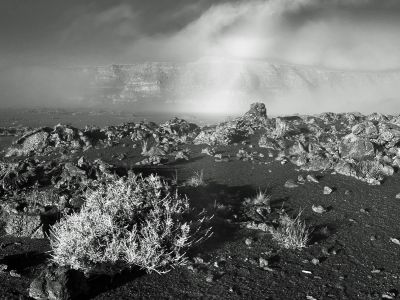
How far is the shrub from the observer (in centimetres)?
645

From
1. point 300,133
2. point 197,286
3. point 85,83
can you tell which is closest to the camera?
point 197,286

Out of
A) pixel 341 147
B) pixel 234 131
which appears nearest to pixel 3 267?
pixel 341 147

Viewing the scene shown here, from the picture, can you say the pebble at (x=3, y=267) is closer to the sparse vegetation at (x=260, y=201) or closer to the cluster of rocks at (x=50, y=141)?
the sparse vegetation at (x=260, y=201)

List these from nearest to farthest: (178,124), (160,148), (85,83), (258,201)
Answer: (258,201), (160,148), (178,124), (85,83)

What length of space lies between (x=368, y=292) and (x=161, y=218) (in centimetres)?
383

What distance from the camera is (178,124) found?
20797mm

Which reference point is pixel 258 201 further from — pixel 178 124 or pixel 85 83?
pixel 85 83

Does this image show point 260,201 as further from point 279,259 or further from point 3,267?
point 3,267

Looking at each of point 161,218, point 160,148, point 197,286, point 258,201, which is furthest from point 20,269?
point 160,148

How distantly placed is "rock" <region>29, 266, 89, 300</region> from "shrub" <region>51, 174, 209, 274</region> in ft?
1.21

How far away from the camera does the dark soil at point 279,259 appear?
604 cm

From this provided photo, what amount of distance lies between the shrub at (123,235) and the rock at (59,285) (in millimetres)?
370

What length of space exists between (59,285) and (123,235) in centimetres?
155

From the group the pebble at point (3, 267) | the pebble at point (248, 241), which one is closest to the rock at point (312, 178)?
the pebble at point (248, 241)
